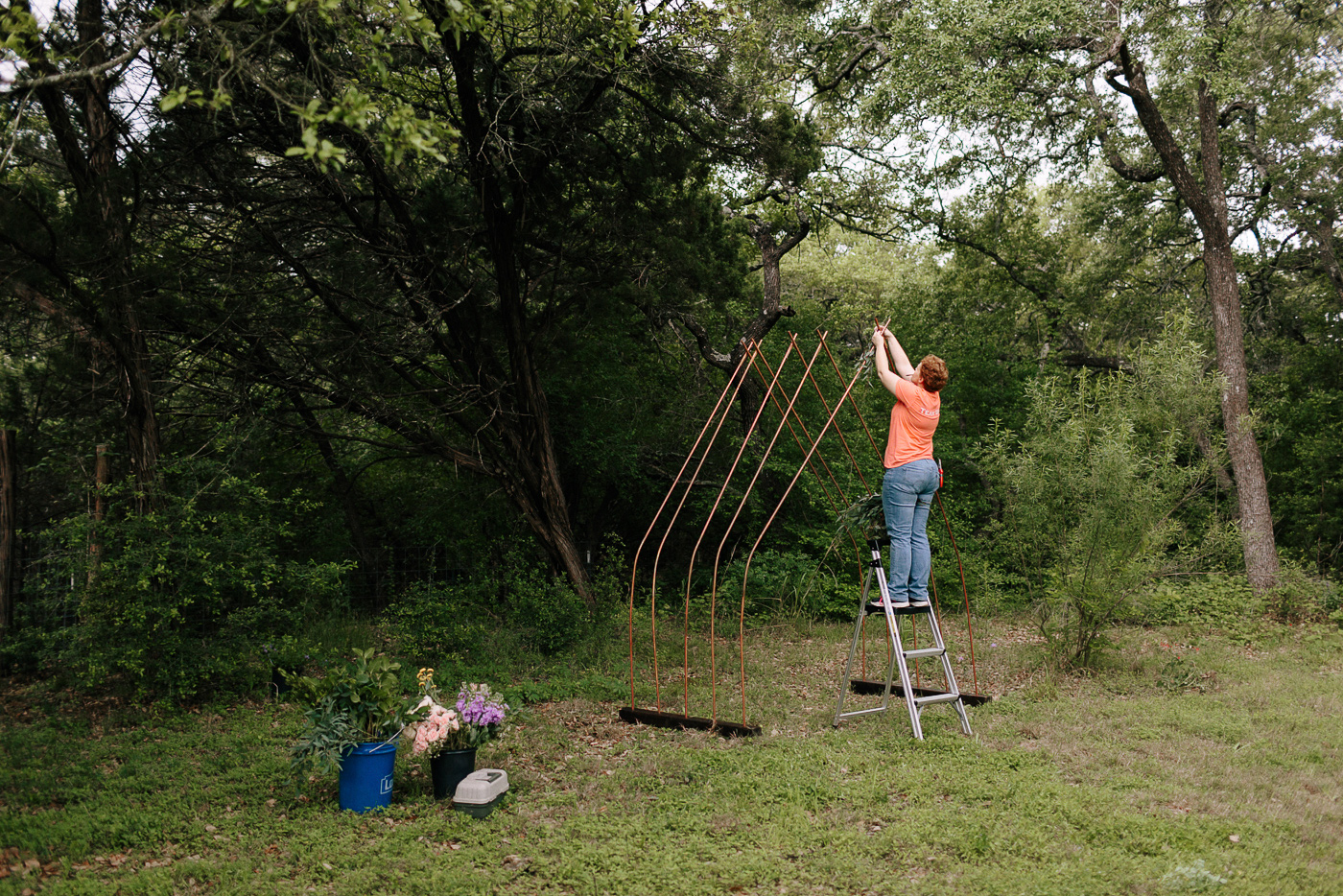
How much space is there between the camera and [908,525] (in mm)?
5594

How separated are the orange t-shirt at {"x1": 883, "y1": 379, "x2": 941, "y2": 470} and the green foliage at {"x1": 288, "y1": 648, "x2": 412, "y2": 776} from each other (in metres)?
3.37

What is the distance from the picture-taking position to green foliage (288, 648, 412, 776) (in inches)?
171

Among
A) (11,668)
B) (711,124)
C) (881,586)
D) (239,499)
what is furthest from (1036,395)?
(11,668)

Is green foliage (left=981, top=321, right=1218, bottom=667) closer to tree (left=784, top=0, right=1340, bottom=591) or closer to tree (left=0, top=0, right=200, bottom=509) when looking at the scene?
tree (left=784, top=0, right=1340, bottom=591)

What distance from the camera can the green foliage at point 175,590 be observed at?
6203mm

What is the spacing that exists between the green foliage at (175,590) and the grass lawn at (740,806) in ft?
1.25

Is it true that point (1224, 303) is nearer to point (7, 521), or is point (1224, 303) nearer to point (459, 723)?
point (459, 723)

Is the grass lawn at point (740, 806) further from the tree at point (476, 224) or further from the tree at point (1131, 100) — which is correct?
the tree at point (1131, 100)

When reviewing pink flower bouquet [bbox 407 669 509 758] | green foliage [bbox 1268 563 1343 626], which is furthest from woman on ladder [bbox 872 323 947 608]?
green foliage [bbox 1268 563 1343 626]

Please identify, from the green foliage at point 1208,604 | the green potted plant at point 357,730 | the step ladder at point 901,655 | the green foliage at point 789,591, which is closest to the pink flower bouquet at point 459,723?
the green potted plant at point 357,730

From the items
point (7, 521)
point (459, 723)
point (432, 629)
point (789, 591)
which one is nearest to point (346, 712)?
point (459, 723)

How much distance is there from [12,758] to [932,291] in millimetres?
14573

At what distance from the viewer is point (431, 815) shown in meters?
4.36

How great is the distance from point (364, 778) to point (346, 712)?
351 millimetres
